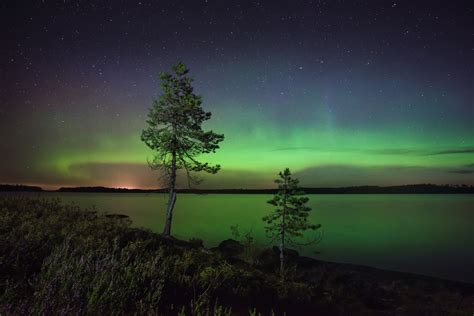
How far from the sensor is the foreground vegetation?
13.5 feet

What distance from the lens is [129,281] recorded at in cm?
536

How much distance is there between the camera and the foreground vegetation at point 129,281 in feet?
13.5

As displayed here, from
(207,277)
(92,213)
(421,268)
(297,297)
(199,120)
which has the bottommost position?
(421,268)

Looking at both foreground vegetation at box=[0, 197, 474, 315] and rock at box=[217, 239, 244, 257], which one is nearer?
foreground vegetation at box=[0, 197, 474, 315]

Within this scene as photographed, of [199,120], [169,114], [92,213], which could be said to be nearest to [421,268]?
[199,120]

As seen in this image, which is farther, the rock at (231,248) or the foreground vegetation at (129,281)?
the rock at (231,248)

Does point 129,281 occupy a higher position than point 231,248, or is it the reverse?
point 129,281

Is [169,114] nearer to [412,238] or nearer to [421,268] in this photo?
[421,268]

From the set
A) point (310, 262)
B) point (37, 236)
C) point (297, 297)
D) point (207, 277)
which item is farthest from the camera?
point (310, 262)

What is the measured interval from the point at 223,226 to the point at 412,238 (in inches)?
1185

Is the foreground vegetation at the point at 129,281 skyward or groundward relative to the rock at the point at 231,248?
skyward

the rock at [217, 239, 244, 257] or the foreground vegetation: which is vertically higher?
the foreground vegetation

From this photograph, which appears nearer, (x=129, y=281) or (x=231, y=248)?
(x=129, y=281)

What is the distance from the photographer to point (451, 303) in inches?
687
